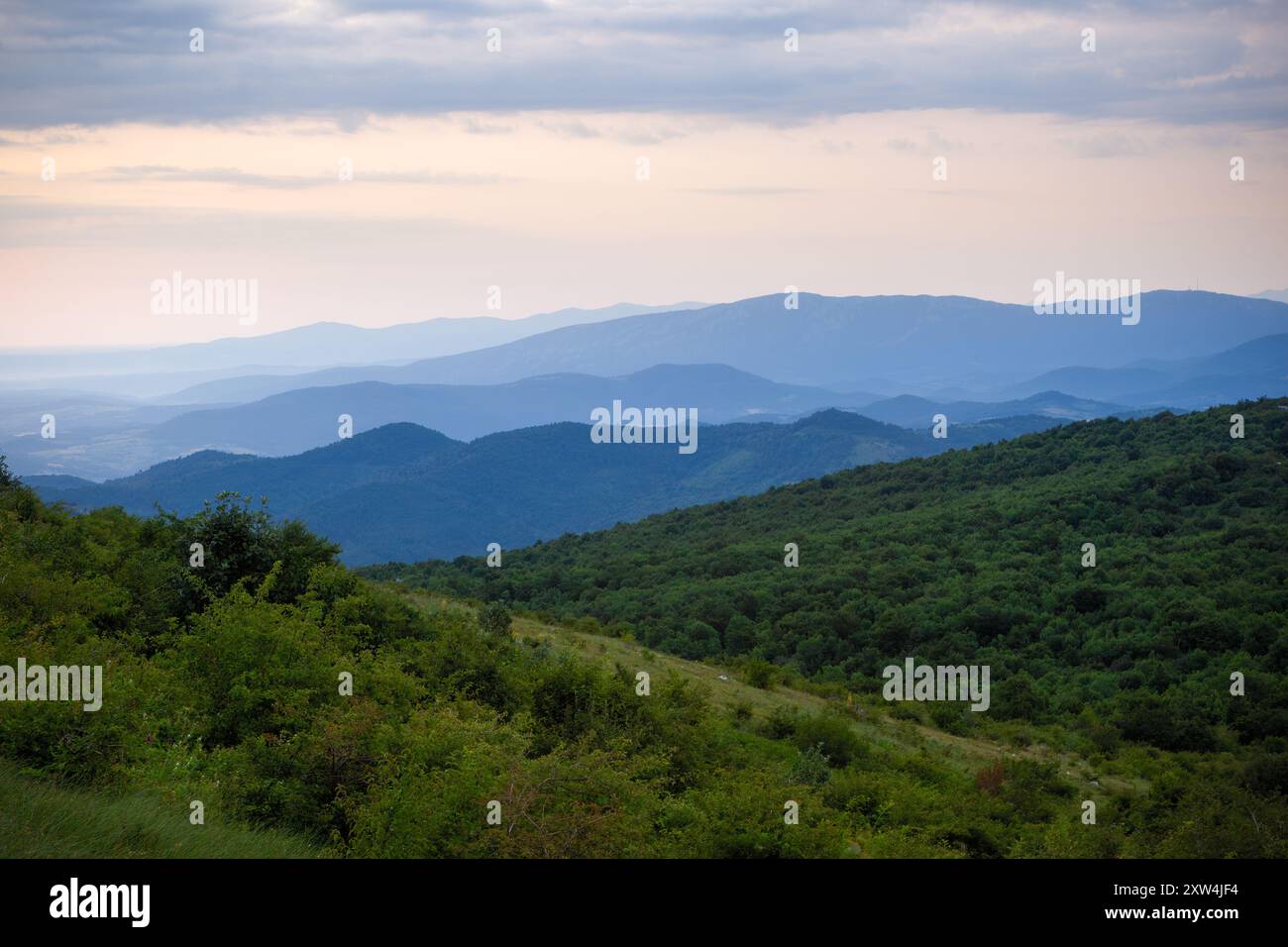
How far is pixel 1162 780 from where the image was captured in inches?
759

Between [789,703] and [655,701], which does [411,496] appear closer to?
[789,703]

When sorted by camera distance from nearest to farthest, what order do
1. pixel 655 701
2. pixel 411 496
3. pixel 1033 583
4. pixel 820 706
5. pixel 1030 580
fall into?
pixel 655 701
pixel 820 706
pixel 1033 583
pixel 1030 580
pixel 411 496

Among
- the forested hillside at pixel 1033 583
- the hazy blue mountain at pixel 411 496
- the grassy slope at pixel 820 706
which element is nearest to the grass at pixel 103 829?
the grassy slope at pixel 820 706

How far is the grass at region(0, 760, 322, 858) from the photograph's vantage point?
7.21 metres

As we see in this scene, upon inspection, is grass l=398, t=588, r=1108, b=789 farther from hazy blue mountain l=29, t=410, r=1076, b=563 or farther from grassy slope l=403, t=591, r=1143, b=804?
hazy blue mountain l=29, t=410, r=1076, b=563

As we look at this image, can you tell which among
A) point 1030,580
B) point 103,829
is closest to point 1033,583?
point 1030,580

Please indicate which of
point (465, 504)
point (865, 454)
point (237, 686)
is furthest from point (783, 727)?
point (865, 454)

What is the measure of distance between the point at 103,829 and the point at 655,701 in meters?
10.0

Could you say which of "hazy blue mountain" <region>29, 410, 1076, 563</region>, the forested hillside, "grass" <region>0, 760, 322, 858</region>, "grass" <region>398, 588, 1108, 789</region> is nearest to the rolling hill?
the forested hillside

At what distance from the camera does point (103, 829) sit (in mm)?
7711

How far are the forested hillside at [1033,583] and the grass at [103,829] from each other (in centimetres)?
2263

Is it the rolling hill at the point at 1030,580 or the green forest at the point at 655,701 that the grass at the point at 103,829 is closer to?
the green forest at the point at 655,701

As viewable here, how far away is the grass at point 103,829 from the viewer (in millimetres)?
7215

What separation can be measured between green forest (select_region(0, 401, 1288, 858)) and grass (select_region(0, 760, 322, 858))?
0.04m
